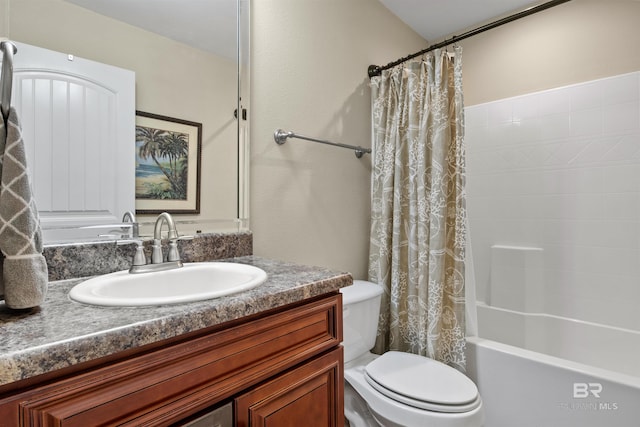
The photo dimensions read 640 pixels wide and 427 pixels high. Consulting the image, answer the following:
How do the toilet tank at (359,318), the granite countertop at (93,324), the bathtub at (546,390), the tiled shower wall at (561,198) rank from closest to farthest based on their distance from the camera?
the granite countertop at (93,324)
the bathtub at (546,390)
the toilet tank at (359,318)
the tiled shower wall at (561,198)

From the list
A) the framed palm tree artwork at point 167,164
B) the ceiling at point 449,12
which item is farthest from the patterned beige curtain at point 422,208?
the framed palm tree artwork at point 167,164

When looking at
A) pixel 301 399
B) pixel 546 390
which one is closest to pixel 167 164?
pixel 301 399

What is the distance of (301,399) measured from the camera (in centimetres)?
79

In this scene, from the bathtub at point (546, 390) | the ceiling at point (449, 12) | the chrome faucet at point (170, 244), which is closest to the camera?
the chrome faucet at point (170, 244)

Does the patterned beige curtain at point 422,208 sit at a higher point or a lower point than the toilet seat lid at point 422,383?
higher

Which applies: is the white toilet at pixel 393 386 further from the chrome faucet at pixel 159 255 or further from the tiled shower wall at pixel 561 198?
the tiled shower wall at pixel 561 198

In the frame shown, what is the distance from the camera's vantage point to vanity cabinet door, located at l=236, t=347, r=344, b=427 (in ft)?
2.27

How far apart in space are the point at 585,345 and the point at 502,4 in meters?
2.20

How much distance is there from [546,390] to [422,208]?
3.02 ft

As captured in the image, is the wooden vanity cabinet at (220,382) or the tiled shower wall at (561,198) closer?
the wooden vanity cabinet at (220,382)

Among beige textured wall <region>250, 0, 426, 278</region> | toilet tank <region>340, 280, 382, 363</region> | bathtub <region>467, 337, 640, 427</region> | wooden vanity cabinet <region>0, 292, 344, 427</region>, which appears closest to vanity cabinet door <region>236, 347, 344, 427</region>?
wooden vanity cabinet <region>0, 292, 344, 427</region>

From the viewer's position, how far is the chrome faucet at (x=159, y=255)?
0.92 meters

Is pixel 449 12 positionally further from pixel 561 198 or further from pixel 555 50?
pixel 561 198

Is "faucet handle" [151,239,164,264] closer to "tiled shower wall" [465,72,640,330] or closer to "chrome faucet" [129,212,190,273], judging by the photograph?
"chrome faucet" [129,212,190,273]
